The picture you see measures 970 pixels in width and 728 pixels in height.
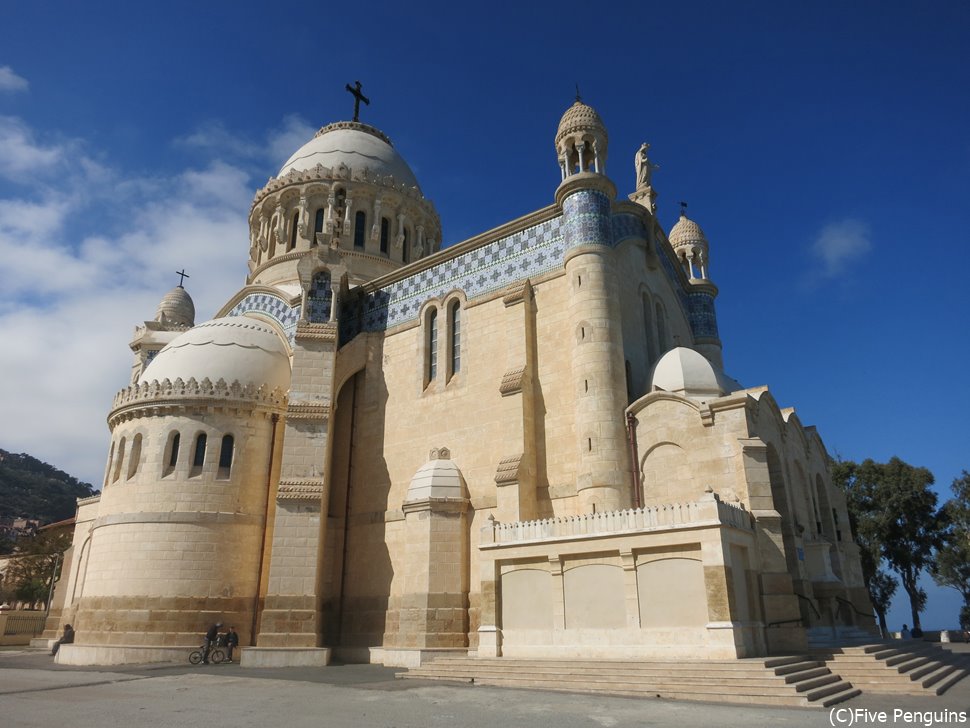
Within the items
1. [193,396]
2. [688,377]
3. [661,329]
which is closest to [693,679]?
[688,377]

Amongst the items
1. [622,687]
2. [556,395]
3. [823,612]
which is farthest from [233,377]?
[823,612]

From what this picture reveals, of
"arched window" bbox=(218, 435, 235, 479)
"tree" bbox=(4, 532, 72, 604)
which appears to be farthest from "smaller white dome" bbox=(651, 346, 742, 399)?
"tree" bbox=(4, 532, 72, 604)

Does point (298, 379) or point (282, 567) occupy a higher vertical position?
point (298, 379)

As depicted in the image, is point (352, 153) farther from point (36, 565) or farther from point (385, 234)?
point (36, 565)

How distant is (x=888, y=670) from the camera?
12883 millimetres

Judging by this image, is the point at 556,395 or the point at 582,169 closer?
the point at 556,395

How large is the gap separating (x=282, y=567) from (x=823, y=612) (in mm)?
15447

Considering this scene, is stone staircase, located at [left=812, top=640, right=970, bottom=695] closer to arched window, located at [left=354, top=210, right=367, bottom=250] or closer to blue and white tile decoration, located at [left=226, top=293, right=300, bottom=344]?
blue and white tile decoration, located at [left=226, top=293, right=300, bottom=344]

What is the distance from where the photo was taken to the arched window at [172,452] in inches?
893

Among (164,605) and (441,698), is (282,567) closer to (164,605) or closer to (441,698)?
(164,605)

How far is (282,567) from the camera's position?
67.6ft

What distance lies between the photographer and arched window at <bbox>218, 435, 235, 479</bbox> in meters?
22.7

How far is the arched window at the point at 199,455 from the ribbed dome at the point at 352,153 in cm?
1464

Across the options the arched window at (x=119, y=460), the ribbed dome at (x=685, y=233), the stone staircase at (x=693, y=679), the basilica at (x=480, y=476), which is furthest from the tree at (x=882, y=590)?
the arched window at (x=119, y=460)
